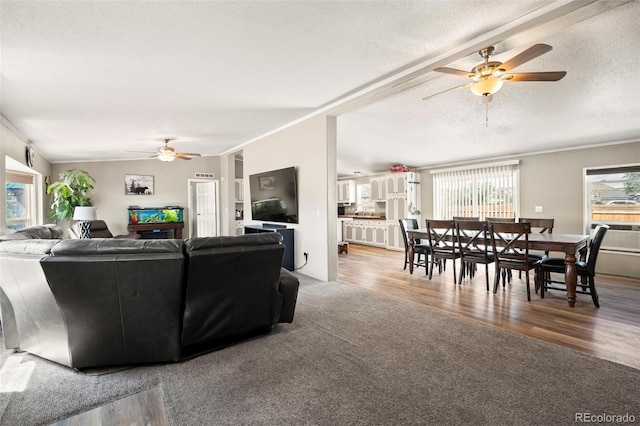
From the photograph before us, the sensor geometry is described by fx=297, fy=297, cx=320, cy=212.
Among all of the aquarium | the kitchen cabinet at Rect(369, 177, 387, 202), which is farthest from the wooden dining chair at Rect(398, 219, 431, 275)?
the aquarium

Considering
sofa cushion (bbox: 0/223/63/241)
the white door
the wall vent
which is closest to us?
sofa cushion (bbox: 0/223/63/241)

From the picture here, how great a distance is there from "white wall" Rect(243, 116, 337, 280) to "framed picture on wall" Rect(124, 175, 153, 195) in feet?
14.7

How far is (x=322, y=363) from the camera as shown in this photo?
2133 millimetres

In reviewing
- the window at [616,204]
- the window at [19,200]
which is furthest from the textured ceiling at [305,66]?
the window at [19,200]

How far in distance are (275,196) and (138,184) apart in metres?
4.53

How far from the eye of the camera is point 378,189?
334 inches

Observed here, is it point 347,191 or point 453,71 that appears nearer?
point 453,71

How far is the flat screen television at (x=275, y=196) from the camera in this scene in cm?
511

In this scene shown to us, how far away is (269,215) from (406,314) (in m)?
3.48

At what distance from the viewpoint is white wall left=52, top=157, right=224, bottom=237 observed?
7.51 m

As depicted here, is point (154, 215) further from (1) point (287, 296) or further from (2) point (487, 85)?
(2) point (487, 85)

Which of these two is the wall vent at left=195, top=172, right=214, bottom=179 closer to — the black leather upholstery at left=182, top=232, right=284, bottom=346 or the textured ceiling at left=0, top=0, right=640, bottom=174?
the textured ceiling at left=0, top=0, right=640, bottom=174

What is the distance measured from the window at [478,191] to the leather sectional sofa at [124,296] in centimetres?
596

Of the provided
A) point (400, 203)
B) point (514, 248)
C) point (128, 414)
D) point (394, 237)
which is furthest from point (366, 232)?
point (128, 414)
